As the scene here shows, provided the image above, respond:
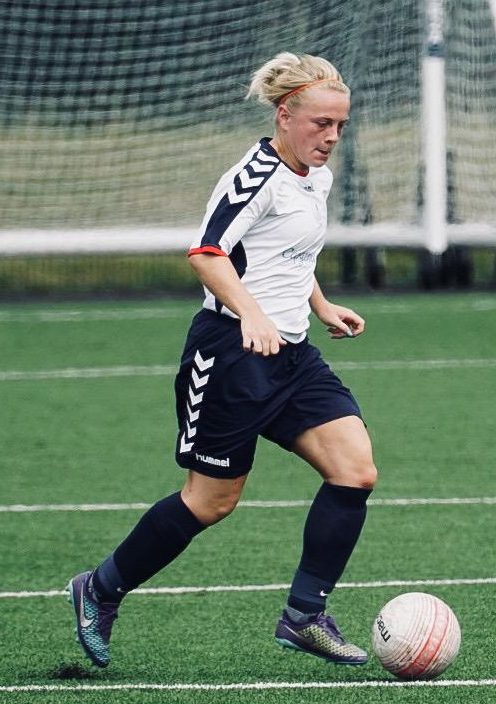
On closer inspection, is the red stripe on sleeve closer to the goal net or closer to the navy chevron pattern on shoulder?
the navy chevron pattern on shoulder

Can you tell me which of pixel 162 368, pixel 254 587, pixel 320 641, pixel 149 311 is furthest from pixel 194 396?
pixel 149 311

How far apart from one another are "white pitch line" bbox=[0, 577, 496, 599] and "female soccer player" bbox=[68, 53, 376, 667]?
1.18 m

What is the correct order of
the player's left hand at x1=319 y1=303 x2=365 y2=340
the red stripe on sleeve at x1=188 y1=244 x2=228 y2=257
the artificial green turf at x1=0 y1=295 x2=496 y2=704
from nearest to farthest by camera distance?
the red stripe on sleeve at x1=188 y1=244 x2=228 y2=257, the artificial green turf at x1=0 y1=295 x2=496 y2=704, the player's left hand at x1=319 y1=303 x2=365 y2=340

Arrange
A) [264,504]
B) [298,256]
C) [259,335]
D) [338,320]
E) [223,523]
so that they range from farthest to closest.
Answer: [264,504], [223,523], [338,320], [298,256], [259,335]

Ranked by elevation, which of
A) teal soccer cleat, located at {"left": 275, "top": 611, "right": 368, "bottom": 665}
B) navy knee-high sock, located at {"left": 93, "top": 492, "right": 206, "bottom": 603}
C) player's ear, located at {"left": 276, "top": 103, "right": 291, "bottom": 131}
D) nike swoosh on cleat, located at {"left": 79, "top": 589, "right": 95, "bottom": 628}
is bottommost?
teal soccer cleat, located at {"left": 275, "top": 611, "right": 368, "bottom": 665}

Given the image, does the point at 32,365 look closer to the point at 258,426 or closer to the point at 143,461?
the point at 143,461

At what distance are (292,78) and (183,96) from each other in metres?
5.11

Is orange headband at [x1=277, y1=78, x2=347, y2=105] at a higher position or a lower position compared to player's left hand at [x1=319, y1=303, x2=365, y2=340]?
higher

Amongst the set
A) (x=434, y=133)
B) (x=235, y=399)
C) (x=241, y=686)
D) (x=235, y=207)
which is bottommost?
(x=241, y=686)

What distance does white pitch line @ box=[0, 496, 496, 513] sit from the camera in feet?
26.7

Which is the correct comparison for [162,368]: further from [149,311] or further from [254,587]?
[254,587]

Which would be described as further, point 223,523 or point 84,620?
point 223,523

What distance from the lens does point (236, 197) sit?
16.4 feet

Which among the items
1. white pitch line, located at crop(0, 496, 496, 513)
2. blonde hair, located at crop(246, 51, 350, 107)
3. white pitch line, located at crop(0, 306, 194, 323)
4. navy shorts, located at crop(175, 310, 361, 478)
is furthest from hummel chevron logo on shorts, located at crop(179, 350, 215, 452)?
white pitch line, located at crop(0, 306, 194, 323)
